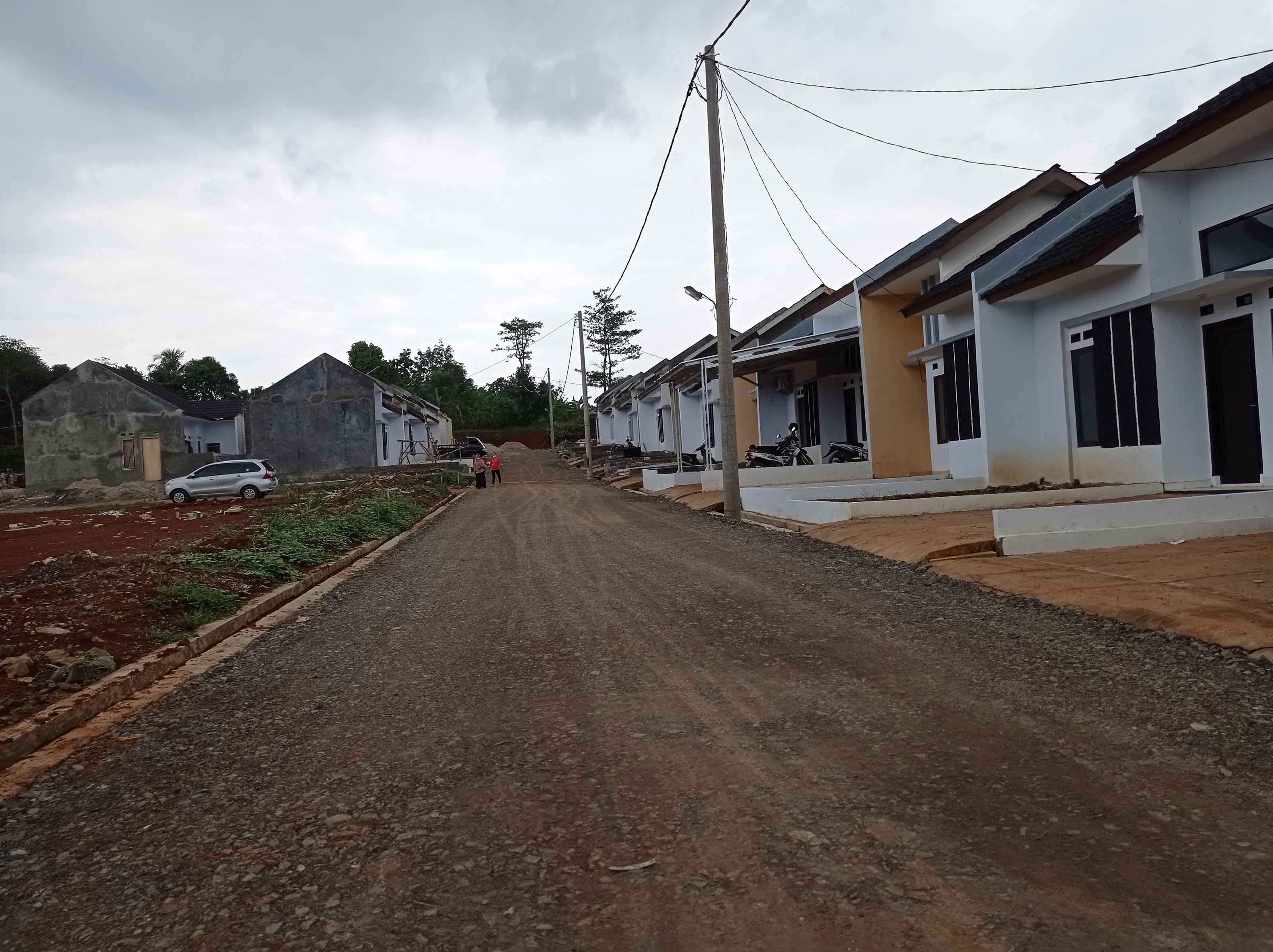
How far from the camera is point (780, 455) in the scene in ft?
88.2

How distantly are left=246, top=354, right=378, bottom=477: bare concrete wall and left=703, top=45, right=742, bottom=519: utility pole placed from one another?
28.6 m

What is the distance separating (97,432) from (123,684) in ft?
134

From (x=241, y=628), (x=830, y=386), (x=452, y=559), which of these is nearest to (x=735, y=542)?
(x=452, y=559)

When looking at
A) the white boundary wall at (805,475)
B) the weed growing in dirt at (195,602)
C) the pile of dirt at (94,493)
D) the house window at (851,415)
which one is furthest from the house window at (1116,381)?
the pile of dirt at (94,493)

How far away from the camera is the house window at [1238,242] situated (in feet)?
40.2

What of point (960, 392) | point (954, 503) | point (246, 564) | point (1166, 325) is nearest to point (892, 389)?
point (960, 392)

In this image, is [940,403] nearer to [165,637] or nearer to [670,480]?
[670,480]

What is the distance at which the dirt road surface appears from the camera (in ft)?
9.91

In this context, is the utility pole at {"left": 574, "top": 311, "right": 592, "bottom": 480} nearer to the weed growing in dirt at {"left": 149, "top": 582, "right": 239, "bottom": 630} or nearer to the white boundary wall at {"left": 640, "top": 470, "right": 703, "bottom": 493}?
the white boundary wall at {"left": 640, "top": 470, "right": 703, "bottom": 493}

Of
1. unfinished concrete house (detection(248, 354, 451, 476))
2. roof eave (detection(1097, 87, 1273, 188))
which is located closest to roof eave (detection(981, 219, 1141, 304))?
roof eave (detection(1097, 87, 1273, 188))

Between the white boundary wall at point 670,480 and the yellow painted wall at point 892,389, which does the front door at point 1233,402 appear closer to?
the yellow painted wall at point 892,389

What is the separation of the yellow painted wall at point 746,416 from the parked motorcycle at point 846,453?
9647mm

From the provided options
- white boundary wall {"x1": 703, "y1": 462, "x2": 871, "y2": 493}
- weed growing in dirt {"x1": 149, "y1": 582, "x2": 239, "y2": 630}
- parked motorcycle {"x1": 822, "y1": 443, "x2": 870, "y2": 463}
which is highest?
parked motorcycle {"x1": 822, "y1": 443, "x2": 870, "y2": 463}

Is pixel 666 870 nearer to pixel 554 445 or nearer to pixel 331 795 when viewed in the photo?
pixel 331 795
